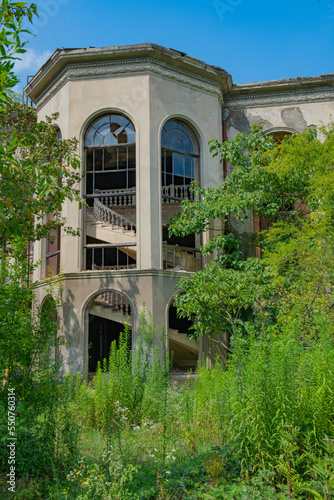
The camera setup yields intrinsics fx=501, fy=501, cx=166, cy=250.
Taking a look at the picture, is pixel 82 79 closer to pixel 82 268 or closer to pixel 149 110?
pixel 149 110

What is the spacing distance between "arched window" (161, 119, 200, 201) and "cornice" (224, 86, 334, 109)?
2482 millimetres

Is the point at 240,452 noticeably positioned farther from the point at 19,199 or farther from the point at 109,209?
the point at 109,209

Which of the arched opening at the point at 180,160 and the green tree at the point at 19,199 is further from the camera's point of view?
the arched opening at the point at 180,160

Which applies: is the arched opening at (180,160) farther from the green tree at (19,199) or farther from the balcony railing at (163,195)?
the green tree at (19,199)

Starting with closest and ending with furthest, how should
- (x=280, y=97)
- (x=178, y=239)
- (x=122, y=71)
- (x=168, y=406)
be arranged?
(x=168, y=406) → (x=122, y=71) → (x=280, y=97) → (x=178, y=239)

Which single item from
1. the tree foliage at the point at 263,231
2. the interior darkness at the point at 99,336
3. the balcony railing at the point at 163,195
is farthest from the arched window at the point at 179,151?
the interior darkness at the point at 99,336

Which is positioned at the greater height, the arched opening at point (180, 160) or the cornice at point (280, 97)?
the cornice at point (280, 97)

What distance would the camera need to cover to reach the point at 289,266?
455 inches

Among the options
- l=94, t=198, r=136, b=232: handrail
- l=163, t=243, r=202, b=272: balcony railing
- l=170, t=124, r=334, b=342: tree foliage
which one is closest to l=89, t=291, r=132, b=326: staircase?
l=163, t=243, r=202, b=272: balcony railing

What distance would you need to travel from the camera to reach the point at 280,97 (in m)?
18.5

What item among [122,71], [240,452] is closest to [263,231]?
[122,71]

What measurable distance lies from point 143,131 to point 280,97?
582cm

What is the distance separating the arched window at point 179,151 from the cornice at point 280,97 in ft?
8.14

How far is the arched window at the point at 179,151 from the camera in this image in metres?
16.7
